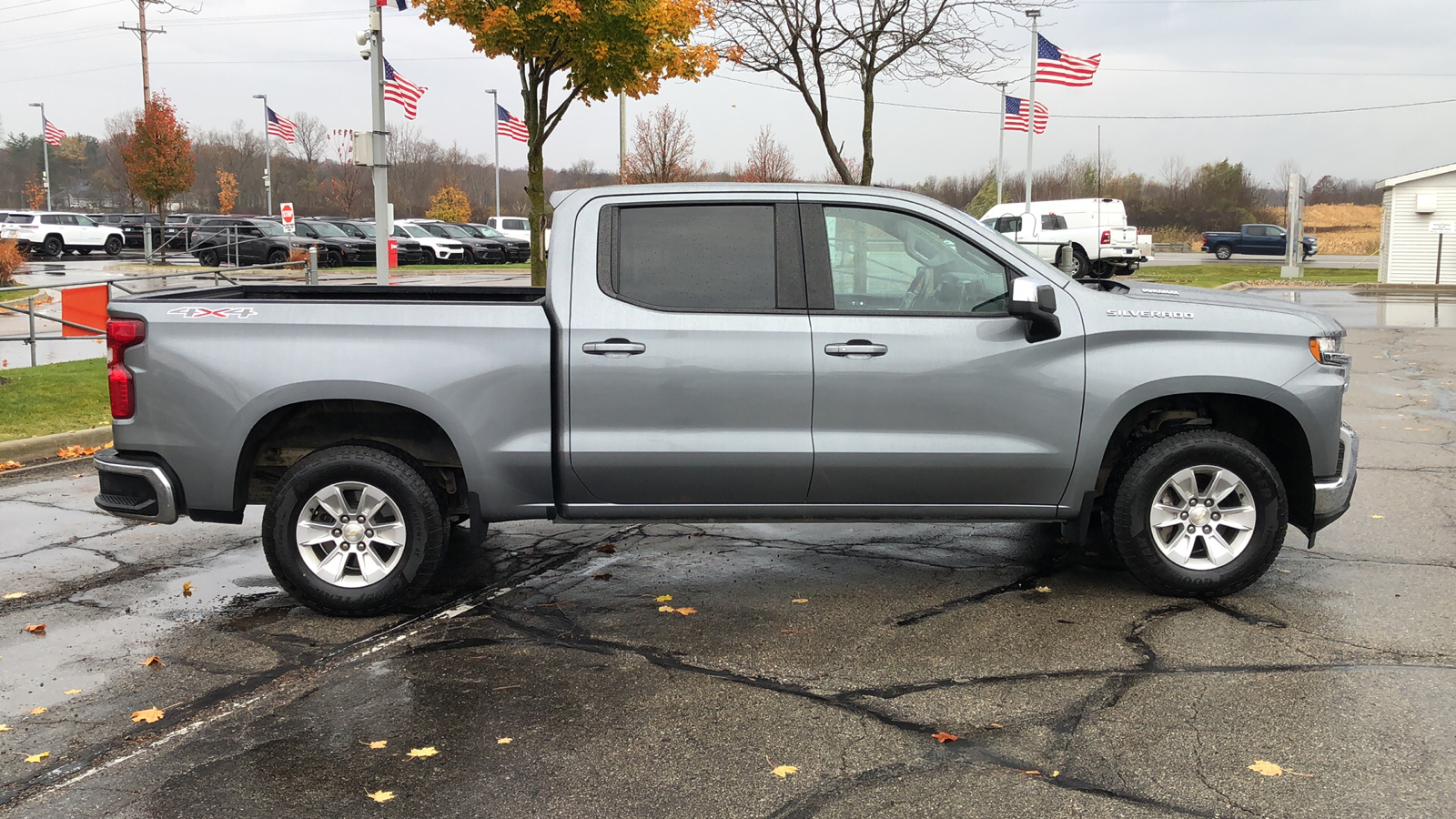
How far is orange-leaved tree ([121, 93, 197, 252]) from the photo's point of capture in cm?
4100

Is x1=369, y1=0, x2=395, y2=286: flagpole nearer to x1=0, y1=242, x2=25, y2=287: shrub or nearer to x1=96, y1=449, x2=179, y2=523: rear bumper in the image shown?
x1=96, y1=449, x2=179, y2=523: rear bumper

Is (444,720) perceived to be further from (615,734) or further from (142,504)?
(142,504)

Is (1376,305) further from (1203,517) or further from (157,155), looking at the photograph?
(157,155)

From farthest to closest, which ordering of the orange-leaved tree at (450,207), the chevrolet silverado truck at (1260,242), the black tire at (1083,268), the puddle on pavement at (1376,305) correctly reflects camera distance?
1. the orange-leaved tree at (450,207)
2. the chevrolet silverado truck at (1260,242)
3. the puddle on pavement at (1376,305)
4. the black tire at (1083,268)

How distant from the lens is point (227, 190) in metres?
Result: 87.4

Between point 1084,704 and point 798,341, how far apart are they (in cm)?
198

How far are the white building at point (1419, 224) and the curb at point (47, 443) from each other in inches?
1368

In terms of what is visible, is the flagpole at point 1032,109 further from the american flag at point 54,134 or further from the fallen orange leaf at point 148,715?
the american flag at point 54,134

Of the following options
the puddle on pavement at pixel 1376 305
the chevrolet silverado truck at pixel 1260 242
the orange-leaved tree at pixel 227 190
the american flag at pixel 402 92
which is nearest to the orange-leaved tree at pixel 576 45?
the american flag at pixel 402 92

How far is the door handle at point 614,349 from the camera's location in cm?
530

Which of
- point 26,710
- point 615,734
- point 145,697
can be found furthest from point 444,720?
point 26,710

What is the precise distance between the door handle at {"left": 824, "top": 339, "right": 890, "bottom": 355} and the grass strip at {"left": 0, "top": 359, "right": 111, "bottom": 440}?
6.61 metres

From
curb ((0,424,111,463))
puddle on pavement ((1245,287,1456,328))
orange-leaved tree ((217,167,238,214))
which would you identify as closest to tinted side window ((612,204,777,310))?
curb ((0,424,111,463))

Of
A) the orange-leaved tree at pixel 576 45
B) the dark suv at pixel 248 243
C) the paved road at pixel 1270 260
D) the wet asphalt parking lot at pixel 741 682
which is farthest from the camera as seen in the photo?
the paved road at pixel 1270 260
